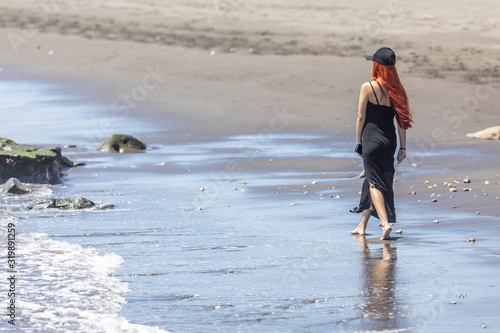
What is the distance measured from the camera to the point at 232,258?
7152 mm

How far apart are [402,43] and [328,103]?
5.27 metres

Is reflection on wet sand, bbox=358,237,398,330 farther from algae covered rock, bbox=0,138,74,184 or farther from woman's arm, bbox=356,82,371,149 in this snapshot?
algae covered rock, bbox=0,138,74,184

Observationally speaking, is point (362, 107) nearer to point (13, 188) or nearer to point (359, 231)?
point (359, 231)

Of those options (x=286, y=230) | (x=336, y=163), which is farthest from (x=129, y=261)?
(x=336, y=163)

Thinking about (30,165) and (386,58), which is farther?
(30,165)

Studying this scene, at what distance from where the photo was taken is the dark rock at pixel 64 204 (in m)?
9.18

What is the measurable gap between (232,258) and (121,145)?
583 cm

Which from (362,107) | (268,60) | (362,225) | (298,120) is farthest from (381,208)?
(268,60)

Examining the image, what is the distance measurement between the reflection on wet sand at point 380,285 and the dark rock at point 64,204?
289 centimetres

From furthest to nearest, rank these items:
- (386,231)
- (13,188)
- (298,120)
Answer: (298,120) → (13,188) → (386,231)

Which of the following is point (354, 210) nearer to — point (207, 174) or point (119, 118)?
point (207, 174)

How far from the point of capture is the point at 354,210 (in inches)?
318

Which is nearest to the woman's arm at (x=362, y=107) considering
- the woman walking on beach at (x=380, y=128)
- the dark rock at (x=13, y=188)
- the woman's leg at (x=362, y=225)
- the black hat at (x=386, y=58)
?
the woman walking on beach at (x=380, y=128)

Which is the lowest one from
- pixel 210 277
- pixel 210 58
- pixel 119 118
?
pixel 210 277
